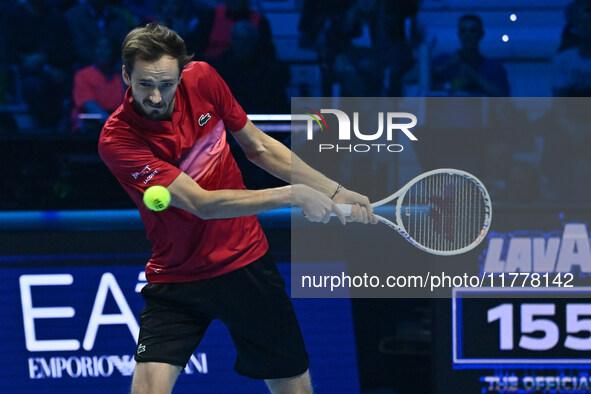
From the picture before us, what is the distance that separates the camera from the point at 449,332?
3.99 metres

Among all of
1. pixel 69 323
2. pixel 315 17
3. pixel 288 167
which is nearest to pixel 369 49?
pixel 315 17

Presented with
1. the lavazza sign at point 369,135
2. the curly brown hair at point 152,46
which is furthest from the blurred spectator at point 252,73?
the curly brown hair at point 152,46

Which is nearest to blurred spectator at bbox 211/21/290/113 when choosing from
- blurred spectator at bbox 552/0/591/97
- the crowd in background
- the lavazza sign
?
the crowd in background

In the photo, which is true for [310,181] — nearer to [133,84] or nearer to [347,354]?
[133,84]

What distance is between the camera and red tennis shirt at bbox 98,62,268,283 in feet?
9.33

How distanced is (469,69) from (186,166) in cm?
216

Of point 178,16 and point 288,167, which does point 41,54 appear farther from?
point 288,167

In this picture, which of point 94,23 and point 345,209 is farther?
point 94,23

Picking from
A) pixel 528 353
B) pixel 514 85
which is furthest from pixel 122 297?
pixel 514 85

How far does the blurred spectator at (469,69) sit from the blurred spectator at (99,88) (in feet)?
5.69

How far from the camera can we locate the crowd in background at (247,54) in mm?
4547

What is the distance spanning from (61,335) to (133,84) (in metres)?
1.67

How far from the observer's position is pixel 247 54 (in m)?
4.65

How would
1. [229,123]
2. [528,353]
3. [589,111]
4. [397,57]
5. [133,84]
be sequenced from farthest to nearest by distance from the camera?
[397,57], [589,111], [528,353], [229,123], [133,84]
